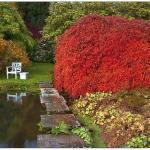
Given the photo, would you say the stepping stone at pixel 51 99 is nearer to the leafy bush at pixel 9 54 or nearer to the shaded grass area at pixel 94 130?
the shaded grass area at pixel 94 130

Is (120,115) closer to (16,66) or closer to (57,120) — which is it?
(57,120)

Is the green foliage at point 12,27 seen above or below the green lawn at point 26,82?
above

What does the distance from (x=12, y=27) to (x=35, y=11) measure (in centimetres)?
1937

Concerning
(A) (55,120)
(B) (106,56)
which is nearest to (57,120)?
(A) (55,120)

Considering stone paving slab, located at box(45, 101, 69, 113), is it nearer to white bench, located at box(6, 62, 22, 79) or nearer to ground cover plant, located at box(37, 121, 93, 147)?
ground cover plant, located at box(37, 121, 93, 147)

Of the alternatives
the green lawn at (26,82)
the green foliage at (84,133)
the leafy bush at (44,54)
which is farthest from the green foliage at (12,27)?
the green foliage at (84,133)

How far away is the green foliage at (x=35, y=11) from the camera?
→ 46281mm

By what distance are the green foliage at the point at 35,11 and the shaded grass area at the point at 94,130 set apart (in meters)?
32.4

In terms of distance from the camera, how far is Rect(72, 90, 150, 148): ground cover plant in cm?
Result: 1140

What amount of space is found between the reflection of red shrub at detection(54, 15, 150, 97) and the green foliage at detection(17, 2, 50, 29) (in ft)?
91.9

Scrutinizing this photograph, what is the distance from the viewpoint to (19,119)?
1481cm

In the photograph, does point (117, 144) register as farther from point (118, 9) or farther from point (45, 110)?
point (118, 9)

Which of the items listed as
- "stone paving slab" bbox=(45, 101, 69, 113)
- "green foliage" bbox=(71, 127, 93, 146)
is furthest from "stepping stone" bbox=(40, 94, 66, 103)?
"green foliage" bbox=(71, 127, 93, 146)

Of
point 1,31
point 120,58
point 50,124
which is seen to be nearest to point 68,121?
point 50,124
